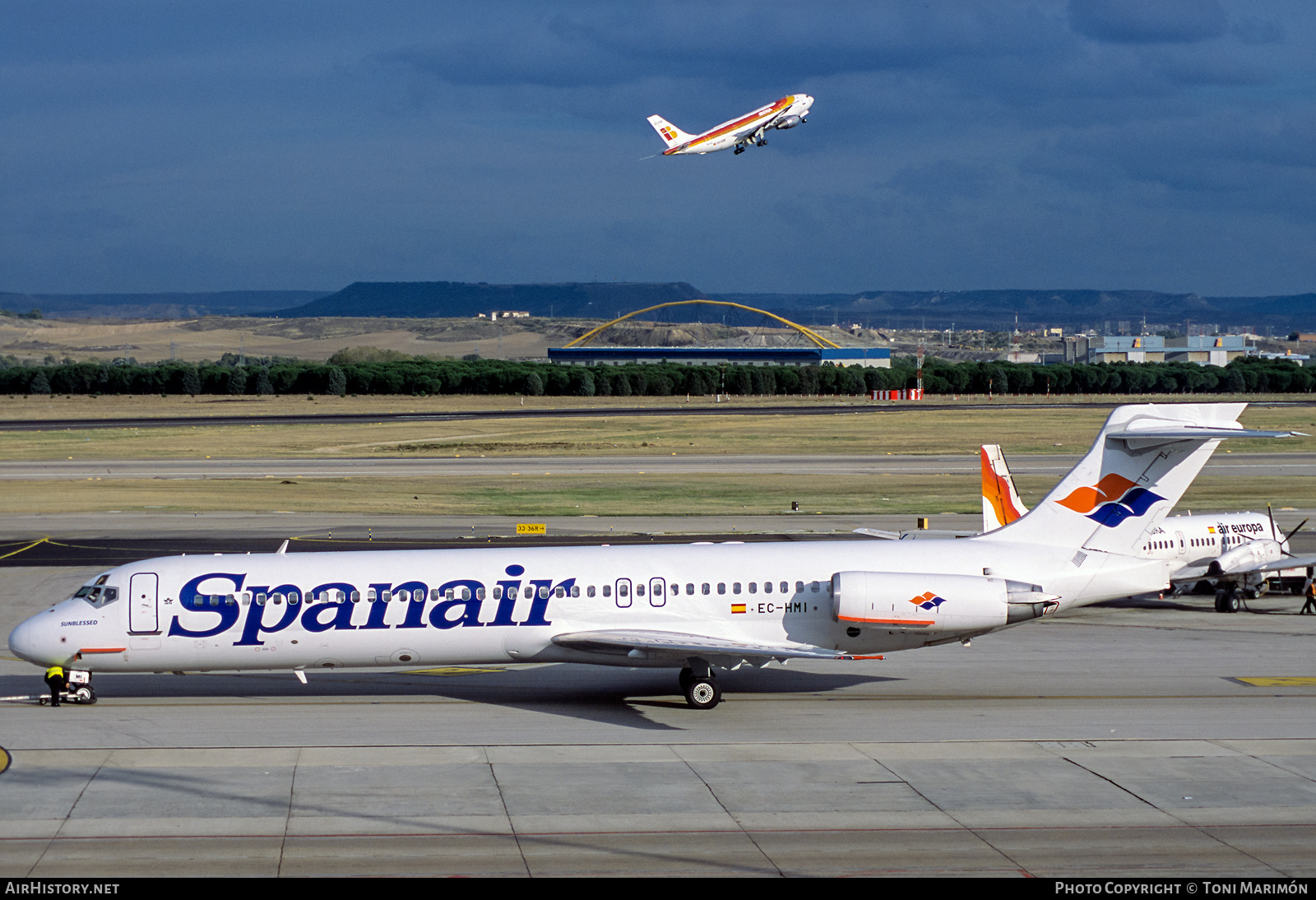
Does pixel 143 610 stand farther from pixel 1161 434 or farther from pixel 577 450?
pixel 577 450

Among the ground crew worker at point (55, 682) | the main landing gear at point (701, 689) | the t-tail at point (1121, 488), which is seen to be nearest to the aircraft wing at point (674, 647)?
the main landing gear at point (701, 689)

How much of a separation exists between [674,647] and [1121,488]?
10.5 meters

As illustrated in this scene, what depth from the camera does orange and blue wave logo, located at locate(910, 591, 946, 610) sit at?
2539cm

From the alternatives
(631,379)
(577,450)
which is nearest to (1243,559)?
(577,450)

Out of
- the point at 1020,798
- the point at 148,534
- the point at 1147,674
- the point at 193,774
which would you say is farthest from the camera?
the point at 148,534

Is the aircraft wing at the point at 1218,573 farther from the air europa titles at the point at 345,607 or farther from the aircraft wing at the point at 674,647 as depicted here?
the air europa titles at the point at 345,607

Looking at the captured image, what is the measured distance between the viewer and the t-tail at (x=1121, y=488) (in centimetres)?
2695

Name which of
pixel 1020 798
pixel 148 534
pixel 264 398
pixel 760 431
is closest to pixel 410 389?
pixel 264 398

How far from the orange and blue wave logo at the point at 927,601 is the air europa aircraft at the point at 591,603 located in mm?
24

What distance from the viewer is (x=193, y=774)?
2144cm

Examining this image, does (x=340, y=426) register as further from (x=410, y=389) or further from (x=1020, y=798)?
(x=1020, y=798)

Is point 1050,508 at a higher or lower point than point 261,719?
higher

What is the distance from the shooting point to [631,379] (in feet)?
506
